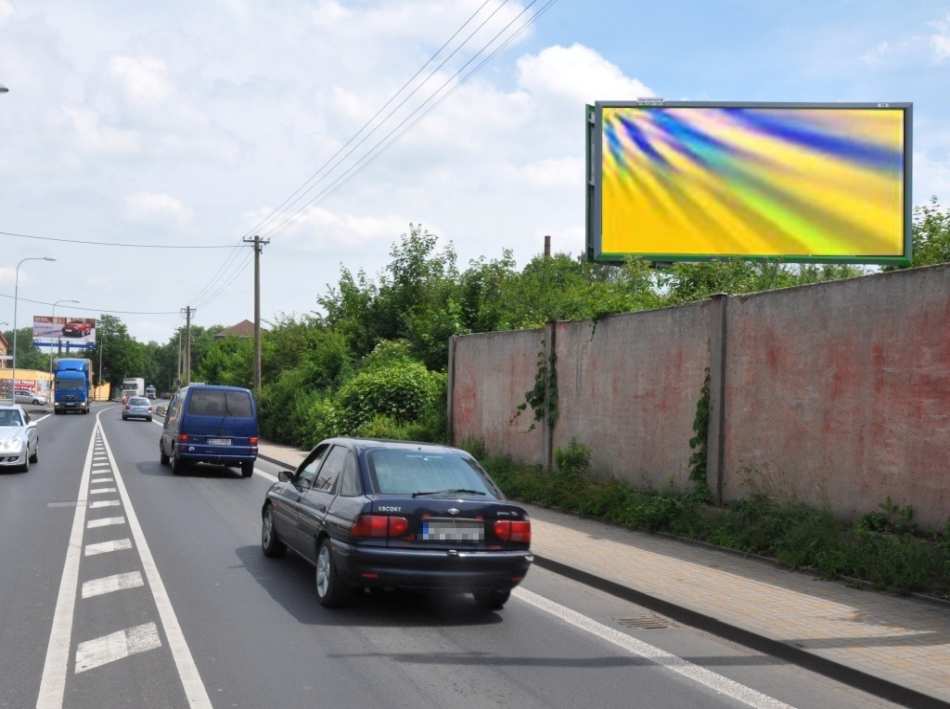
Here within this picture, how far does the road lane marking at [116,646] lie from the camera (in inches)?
245

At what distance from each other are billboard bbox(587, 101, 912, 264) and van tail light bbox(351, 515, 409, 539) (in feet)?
43.0

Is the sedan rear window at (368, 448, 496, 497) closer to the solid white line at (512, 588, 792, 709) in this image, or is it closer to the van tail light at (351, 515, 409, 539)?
the van tail light at (351, 515, 409, 539)

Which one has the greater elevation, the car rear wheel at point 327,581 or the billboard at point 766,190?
the billboard at point 766,190

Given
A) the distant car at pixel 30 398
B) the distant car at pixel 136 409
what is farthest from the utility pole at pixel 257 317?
the distant car at pixel 30 398

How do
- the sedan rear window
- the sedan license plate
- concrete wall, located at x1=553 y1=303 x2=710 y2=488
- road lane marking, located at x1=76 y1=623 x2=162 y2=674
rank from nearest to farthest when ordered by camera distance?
road lane marking, located at x1=76 y1=623 x2=162 y2=674, the sedan license plate, the sedan rear window, concrete wall, located at x1=553 y1=303 x2=710 y2=488

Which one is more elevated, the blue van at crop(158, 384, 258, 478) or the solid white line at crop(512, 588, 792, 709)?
the blue van at crop(158, 384, 258, 478)

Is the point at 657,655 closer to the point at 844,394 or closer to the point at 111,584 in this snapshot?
the point at 844,394

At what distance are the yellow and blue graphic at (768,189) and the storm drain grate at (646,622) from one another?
1260cm

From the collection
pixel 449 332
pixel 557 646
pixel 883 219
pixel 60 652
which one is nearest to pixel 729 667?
pixel 557 646

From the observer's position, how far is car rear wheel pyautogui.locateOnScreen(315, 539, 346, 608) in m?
7.84

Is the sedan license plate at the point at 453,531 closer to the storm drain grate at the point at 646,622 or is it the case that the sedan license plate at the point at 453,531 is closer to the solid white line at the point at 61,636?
the storm drain grate at the point at 646,622

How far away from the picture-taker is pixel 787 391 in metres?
11.3

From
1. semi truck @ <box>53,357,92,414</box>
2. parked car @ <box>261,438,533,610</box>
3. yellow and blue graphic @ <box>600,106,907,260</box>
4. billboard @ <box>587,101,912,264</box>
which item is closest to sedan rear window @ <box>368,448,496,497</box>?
parked car @ <box>261,438,533,610</box>

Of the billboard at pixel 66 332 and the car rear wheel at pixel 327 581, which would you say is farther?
the billboard at pixel 66 332
